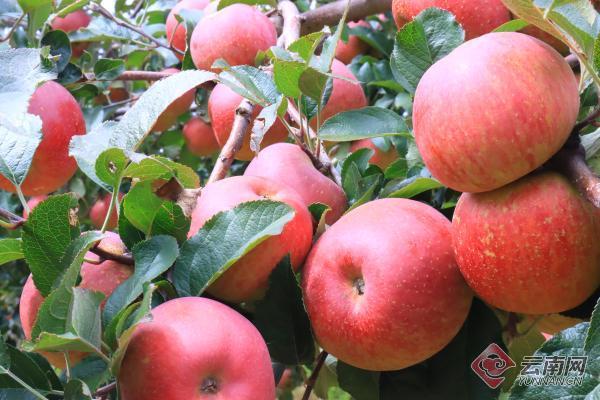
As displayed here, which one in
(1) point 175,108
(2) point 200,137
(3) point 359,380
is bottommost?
(2) point 200,137

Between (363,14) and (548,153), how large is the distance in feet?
3.33

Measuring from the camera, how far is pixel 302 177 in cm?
86

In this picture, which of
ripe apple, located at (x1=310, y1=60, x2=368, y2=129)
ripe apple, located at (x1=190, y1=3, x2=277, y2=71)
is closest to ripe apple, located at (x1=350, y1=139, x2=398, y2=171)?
ripe apple, located at (x1=310, y1=60, x2=368, y2=129)

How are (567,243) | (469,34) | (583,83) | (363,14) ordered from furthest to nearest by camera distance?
(363,14), (469,34), (583,83), (567,243)

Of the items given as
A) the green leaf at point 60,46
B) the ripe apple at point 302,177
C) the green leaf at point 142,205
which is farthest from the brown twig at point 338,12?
the green leaf at point 142,205

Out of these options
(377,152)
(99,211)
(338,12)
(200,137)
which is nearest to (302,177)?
(377,152)

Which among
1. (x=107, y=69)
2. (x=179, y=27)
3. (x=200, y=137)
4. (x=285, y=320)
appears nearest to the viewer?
(x=285, y=320)

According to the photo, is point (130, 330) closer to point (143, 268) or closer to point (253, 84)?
point (143, 268)

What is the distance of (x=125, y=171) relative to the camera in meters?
0.63

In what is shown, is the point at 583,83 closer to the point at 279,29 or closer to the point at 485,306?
the point at 485,306

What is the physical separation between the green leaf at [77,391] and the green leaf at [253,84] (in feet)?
1.27

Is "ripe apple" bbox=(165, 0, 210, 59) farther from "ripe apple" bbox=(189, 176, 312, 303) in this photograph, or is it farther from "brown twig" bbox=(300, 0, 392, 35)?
"ripe apple" bbox=(189, 176, 312, 303)

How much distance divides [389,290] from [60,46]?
2.86 feet

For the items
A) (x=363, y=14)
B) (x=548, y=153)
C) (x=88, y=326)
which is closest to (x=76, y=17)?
(x=363, y=14)
